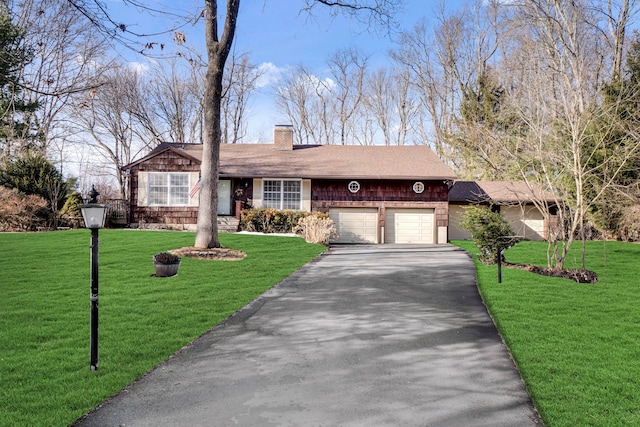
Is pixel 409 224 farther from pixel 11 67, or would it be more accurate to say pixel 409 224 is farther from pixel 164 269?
pixel 11 67

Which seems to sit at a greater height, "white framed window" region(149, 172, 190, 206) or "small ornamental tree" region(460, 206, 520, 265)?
"white framed window" region(149, 172, 190, 206)

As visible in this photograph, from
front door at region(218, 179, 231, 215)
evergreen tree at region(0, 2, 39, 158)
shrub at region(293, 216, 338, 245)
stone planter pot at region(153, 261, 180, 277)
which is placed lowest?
stone planter pot at region(153, 261, 180, 277)

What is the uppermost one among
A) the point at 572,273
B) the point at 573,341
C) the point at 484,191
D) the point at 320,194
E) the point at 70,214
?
the point at 484,191

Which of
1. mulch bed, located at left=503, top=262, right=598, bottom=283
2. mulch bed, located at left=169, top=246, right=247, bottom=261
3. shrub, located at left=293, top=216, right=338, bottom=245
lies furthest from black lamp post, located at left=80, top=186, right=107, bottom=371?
shrub, located at left=293, top=216, right=338, bottom=245

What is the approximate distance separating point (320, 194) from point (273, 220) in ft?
9.83

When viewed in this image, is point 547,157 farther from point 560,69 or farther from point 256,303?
point 256,303

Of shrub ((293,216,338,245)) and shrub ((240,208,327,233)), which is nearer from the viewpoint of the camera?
shrub ((293,216,338,245))

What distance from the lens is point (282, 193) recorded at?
22047 mm

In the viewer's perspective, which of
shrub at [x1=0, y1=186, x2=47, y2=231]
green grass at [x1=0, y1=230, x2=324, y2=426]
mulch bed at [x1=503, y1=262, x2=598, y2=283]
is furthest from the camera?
shrub at [x1=0, y1=186, x2=47, y2=231]

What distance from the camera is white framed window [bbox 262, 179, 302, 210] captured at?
22.0 metres

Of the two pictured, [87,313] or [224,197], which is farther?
[224,197]

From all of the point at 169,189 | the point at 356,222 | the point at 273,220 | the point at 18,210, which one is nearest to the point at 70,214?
the point at 18,210

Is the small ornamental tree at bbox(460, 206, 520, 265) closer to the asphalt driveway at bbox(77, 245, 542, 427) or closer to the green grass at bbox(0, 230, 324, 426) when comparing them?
the green grass at bbox(0, 230, 324, 426)

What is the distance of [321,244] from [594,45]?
19.7m
